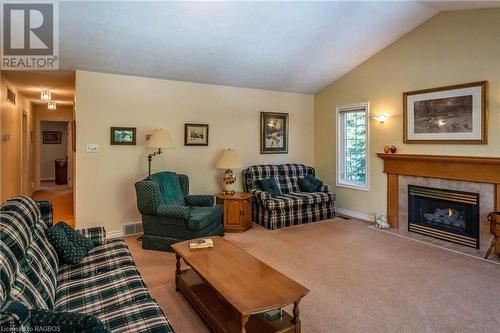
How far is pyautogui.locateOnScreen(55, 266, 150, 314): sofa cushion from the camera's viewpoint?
1766mm

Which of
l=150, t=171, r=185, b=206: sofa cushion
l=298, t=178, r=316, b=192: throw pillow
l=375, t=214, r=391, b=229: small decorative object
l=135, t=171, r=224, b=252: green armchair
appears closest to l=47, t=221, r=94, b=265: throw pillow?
l=135, t=171, r=224, b=252: green armchair

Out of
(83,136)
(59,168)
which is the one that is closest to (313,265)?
(83,136)

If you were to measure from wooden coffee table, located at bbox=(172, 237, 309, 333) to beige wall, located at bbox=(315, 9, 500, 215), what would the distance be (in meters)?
3.37

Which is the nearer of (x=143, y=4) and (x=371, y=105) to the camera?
(x=143, y=4)

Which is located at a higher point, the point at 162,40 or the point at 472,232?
the point at 162,40

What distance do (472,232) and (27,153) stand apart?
8.76 metres

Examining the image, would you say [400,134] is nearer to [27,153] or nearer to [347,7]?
[347,7]

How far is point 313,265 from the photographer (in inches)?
133

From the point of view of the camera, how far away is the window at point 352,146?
5.39 meters

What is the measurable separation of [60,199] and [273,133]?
5348 mm

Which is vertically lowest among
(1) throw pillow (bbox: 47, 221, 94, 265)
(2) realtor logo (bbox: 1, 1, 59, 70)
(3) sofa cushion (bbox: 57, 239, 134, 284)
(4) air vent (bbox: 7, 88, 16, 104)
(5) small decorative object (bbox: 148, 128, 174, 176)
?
(3) sofa cushion (bbox: 57, 239, 134, 284)

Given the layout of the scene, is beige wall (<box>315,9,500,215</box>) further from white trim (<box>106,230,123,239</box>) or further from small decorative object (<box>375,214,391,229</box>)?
white trim (<box>106,230,123,239</box>)

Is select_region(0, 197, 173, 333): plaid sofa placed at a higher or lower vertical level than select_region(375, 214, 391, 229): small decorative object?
higher

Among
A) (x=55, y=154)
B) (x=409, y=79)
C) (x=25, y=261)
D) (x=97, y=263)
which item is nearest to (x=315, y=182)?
(x=409, y=79)
